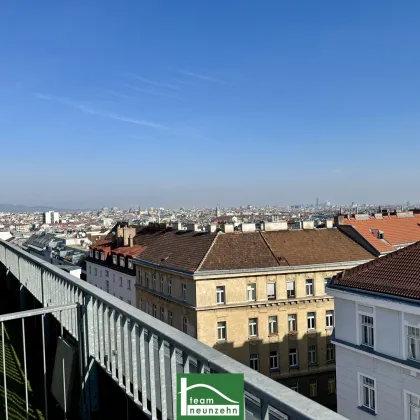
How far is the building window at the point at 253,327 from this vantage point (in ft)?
109

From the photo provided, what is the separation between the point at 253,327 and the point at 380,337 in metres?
16.6

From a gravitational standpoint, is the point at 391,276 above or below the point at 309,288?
above

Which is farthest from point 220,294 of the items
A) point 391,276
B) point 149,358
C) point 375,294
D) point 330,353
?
point 149,358

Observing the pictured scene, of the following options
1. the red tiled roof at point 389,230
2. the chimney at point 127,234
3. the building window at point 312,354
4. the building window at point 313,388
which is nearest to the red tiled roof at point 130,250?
the chimney at point 127,234

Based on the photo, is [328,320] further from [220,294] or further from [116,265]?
[116,265]

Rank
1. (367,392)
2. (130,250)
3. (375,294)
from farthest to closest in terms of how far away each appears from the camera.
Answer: (130,250)
(367,392)
(375,294)

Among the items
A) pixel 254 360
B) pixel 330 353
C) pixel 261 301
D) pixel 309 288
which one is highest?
pixel 309 288

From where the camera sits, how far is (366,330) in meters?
18.0

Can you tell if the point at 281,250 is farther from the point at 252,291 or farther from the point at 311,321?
the point at 311,321

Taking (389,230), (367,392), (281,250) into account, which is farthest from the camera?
(389,230)

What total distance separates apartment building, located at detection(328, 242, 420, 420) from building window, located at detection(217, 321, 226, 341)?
46.9 feet

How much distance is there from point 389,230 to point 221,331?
20399 mm

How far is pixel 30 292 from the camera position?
A: 24.7ft

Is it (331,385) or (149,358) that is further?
(331,385)
